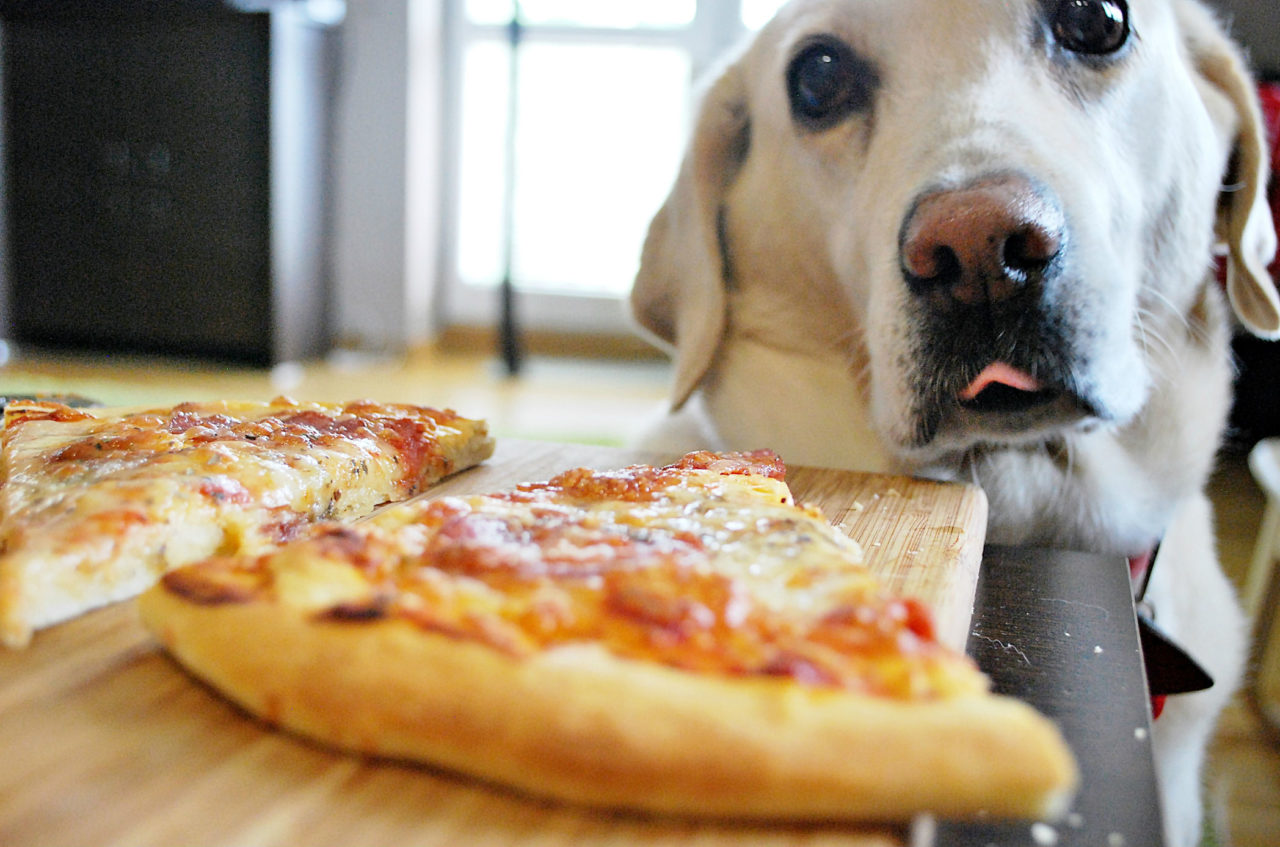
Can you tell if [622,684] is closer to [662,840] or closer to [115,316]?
[662,840]

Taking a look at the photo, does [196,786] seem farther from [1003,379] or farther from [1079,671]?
[1003,379]

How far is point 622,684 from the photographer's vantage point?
2.17 feet

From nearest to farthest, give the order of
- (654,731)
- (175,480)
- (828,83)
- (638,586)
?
(654,731) → (638,586) → (175,480) → (828,83)

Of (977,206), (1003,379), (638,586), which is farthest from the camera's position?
(1003,379)

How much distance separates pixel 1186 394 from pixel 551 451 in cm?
104

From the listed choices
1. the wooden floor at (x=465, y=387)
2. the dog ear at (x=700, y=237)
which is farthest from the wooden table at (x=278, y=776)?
the wooden floor at (x=465, y=387)

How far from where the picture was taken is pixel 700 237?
1871mm

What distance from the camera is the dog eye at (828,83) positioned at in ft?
5.28

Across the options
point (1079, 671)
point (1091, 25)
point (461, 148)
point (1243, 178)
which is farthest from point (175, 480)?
point (461, 148)

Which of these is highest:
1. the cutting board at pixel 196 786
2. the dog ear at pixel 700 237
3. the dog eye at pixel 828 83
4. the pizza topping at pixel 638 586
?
the dog eye at pixel 828 83

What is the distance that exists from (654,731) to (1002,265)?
0.85 meters

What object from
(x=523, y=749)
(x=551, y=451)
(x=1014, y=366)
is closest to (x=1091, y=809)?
(x=523, y=749)

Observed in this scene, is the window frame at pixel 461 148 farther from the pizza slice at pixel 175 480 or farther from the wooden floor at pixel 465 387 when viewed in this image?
the pizza slice at pixel 175 480

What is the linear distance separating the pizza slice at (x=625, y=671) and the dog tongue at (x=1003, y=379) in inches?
20.0
